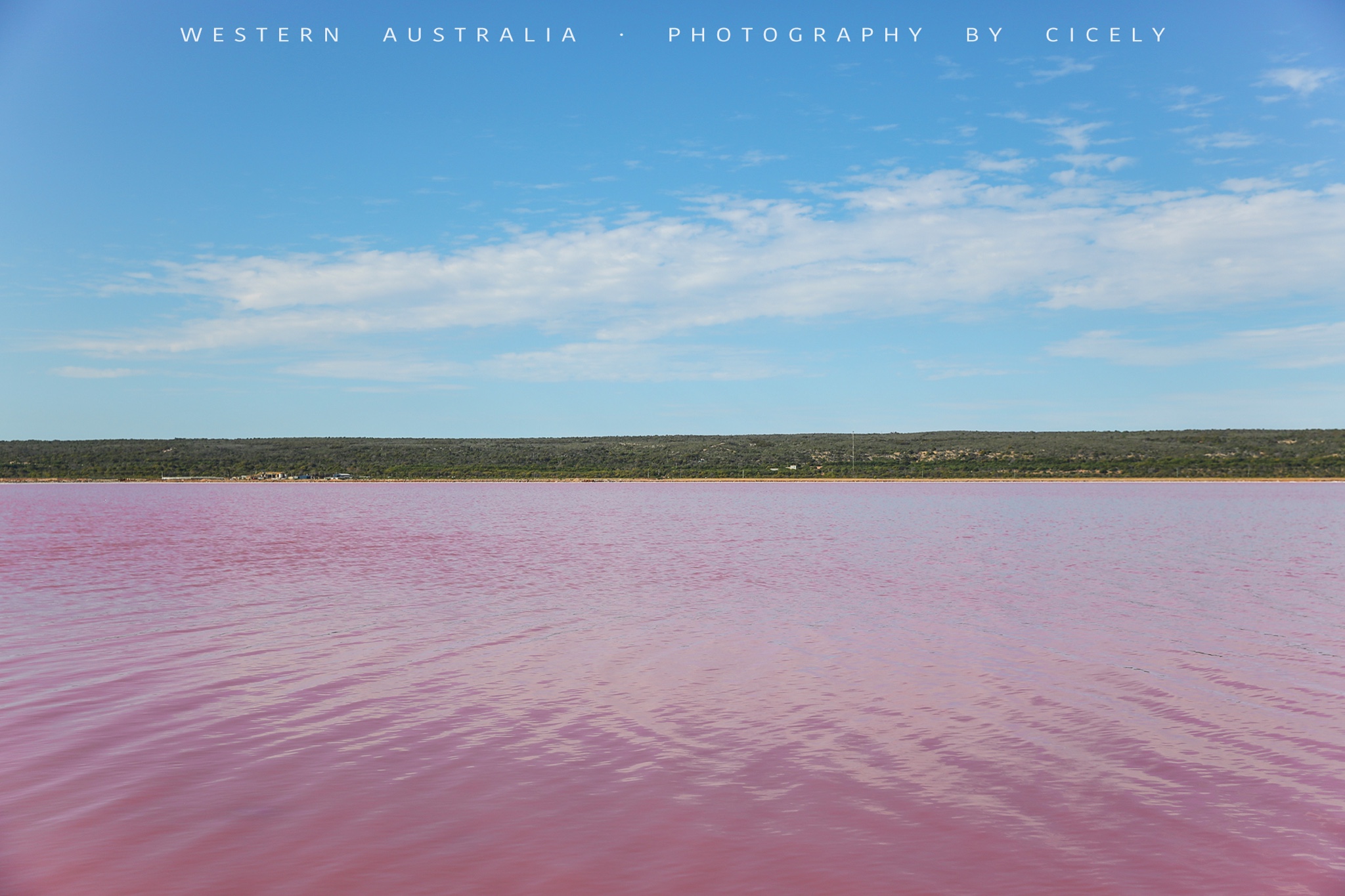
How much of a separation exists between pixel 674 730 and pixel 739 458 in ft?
302

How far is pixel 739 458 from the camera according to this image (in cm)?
9881

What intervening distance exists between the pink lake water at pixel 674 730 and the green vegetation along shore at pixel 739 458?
2405 inches

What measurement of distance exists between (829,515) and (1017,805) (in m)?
26.7

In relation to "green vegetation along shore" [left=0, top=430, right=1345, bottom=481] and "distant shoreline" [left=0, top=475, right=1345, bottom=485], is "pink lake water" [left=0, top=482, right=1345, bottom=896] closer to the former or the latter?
"distant shoreline" [left=0, top=475, right=1345, bottom=485]

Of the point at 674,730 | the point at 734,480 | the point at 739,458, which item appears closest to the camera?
the point at 674,730

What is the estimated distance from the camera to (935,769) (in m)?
6.25

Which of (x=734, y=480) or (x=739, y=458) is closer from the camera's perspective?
(x=734, y=480)

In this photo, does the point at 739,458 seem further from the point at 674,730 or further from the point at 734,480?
the point at 674,730

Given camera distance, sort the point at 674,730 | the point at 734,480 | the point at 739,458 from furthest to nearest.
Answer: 1. the point at 739,458
2. the point at 734,480
3. the point at 674,730

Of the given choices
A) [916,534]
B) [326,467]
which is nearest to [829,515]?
[916,534]

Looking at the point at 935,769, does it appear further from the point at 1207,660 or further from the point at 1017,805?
the point at 1207,660

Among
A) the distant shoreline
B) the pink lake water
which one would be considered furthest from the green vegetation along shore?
the pink lake water

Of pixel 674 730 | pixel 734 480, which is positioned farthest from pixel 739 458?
pixel 674 730

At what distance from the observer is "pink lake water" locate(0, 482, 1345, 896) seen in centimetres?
490
